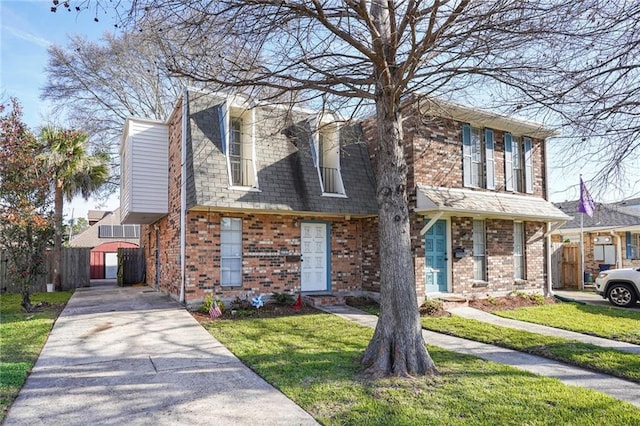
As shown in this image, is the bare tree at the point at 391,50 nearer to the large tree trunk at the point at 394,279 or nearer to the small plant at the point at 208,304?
the large tree trunk at the point at 394,279

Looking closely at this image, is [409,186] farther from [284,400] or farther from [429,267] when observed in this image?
[284,400]

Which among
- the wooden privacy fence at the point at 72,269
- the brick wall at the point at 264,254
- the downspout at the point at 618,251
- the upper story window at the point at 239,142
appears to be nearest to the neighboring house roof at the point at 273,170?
the upper story window at the point at 239,142

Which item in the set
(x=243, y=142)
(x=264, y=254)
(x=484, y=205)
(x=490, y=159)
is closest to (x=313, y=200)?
(x=264, y=254)

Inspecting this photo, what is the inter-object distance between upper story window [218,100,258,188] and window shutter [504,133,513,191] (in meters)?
7.80

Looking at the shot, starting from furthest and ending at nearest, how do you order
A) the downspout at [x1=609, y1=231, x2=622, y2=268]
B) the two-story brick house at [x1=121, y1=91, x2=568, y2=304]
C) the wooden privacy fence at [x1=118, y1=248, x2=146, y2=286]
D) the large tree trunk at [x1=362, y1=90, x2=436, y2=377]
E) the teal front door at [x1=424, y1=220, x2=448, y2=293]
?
1. the downspout at [x1=609, y1=231, x2=622, y2=268]
2. the wooden privacy fence at [x1=118, y1=248, x2=146, y2=286]
3. the teal front door at [x1=424, y1=220, x2=448, y2=293]
4. the two-story brick house at [x1=121, y1=91, x2=568, y2=304]
5. the large tree trunk at [x1=362, y1=90, x2=436, y2=377]

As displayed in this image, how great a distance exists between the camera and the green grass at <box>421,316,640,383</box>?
A: 233 inches

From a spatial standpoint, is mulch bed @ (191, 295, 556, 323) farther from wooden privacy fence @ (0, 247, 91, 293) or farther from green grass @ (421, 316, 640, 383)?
wooden privacy fence @ (0, 247, 91, 293)

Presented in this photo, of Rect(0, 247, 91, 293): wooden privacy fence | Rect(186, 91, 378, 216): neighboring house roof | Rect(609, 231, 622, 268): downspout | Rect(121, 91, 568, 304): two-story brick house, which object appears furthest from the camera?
Rect(609, 231, 622, 268): downspout

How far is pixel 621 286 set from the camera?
12.2 meters

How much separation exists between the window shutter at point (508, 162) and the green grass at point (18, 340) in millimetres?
12406

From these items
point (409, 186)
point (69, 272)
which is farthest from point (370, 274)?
point (69, 272)

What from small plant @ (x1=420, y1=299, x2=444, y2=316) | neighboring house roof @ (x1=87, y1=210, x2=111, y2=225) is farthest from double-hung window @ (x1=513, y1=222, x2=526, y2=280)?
neighboring house roof @ (x1=87, y1=210, x2=111, y2=225)

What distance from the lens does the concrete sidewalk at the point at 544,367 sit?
5.07m

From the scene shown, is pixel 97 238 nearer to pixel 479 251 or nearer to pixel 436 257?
pixel 436 257
